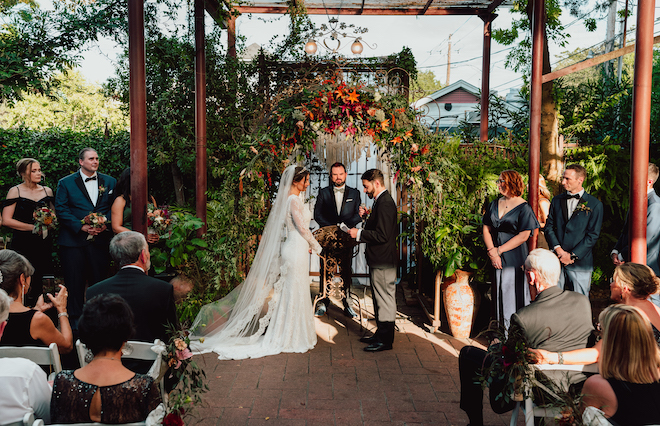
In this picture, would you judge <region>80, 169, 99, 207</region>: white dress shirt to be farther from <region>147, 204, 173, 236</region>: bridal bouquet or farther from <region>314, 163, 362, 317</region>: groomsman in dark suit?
<region>314, 163, 362, 317</region>: groomsman in dark suit

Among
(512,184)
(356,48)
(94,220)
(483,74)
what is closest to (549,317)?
(512,184)

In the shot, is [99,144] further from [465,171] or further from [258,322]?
[465,171]

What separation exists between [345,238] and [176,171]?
3.89m

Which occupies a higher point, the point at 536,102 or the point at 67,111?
the point at 67,111

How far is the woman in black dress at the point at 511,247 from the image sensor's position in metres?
4.57

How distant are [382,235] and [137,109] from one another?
100 inches

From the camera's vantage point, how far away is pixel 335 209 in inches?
253

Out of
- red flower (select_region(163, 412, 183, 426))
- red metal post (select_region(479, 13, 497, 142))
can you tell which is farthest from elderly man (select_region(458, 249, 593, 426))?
red metal post (select_region(479, 13, 497, 142))

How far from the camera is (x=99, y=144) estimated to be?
8336mm

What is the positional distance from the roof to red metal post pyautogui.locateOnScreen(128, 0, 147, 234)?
442 centimetres

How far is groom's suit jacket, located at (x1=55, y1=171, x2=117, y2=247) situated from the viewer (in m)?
4.71

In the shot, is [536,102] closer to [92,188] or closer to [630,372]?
[630,372]

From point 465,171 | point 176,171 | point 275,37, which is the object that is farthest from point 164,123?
point 465,171

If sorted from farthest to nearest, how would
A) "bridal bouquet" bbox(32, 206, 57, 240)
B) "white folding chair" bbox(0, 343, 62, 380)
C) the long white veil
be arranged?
the long white veil
"bridal bouquet" bbox(32, 206, 57, 240)
"white folding chair" bbox(0, 343, 62, 380)
